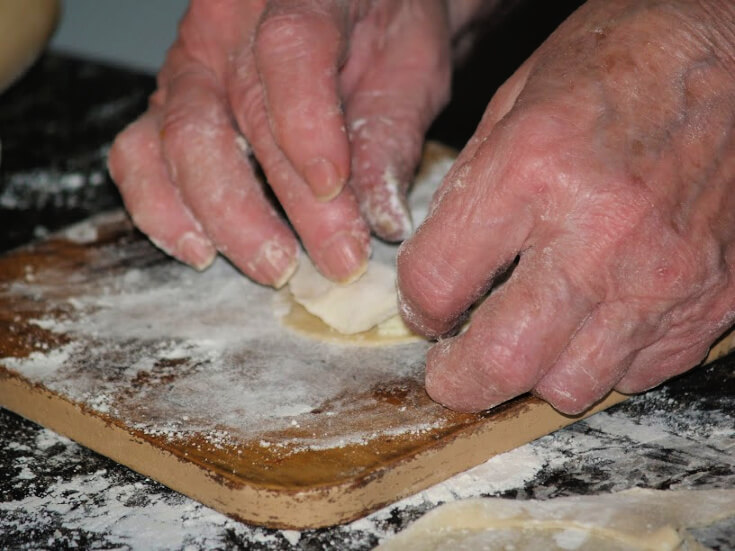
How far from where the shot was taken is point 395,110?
1747 millimetres

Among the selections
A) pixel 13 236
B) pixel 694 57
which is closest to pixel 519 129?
pixel 694 57

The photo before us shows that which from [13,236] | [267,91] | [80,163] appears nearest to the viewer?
[267,91]

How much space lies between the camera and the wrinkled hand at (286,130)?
151 cm

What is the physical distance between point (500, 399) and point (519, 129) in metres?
0.33

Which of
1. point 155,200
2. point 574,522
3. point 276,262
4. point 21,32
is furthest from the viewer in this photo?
point 21,32

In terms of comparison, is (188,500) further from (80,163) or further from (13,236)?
(80,163)

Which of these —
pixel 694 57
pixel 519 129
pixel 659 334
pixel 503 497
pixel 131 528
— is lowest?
pixel 131 528

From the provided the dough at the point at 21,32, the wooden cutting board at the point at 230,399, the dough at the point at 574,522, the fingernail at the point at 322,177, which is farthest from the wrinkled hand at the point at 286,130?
the dough at the point at 574,522

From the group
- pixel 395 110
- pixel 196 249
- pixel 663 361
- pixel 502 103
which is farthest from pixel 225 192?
pixel 663 361

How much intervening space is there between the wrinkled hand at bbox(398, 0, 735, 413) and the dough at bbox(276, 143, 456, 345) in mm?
218

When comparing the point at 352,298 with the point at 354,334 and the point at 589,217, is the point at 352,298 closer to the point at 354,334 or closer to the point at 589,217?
the point at 354,334

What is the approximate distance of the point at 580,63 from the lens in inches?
48.5

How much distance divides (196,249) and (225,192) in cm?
14

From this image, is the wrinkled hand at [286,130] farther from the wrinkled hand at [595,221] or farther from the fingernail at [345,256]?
the wrinkled hand at [595,221]
